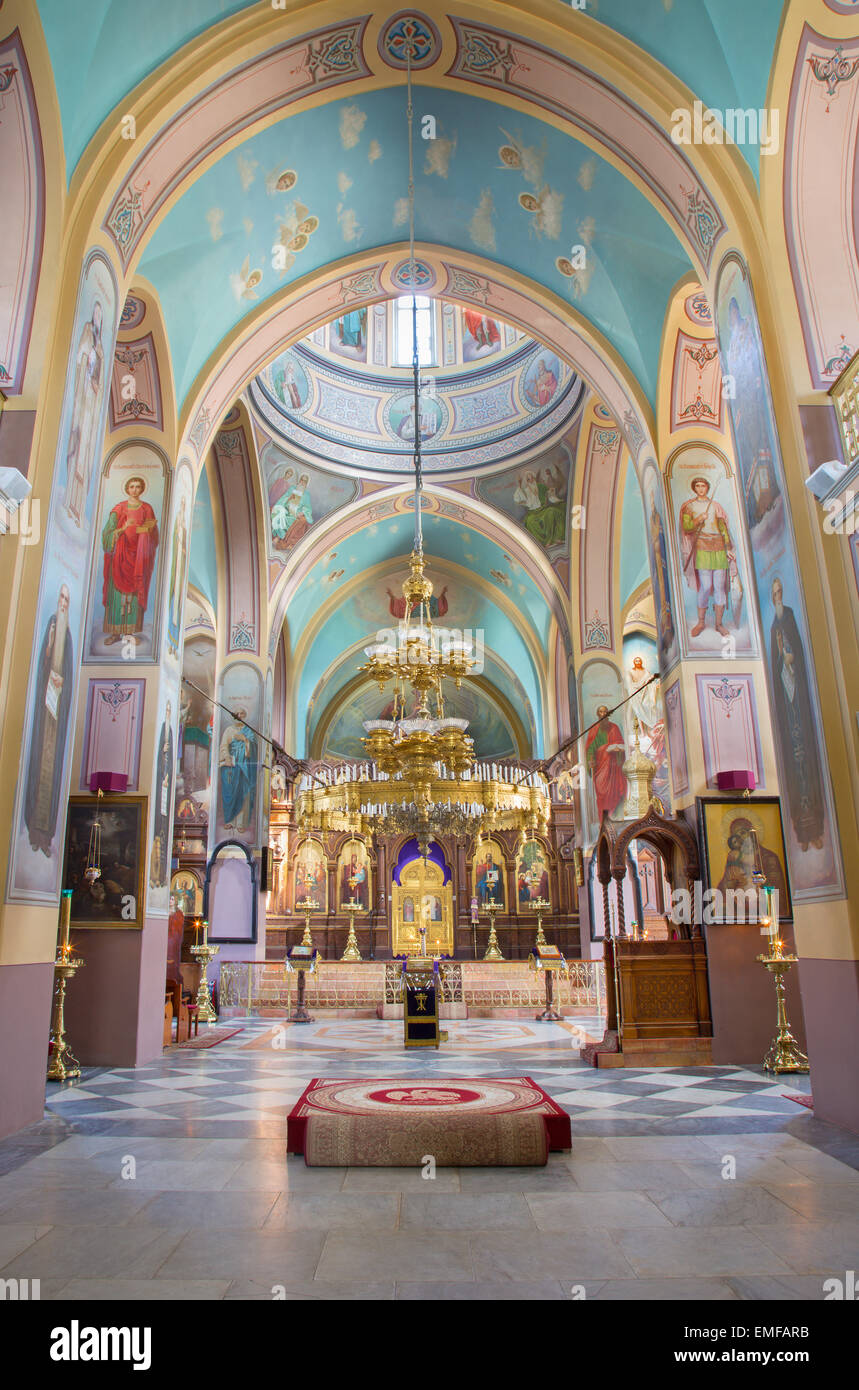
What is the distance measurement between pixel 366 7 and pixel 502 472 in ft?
32.7

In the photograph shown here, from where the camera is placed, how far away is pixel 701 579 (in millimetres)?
9352

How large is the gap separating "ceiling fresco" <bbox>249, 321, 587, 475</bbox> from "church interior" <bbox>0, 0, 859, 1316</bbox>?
119cm

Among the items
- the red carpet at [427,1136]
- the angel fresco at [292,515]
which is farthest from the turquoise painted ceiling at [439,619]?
the red carpet at [427,1136]

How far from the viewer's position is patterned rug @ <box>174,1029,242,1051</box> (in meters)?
9.79

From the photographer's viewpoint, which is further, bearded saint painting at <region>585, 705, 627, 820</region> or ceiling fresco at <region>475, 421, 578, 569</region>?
ceiling fresco at <region>475, 421, 578, 569</region>

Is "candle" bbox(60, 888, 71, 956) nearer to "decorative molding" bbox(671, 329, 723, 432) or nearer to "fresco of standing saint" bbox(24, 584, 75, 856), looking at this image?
"fresco of standing saint" bbox(24, 584, 75, 856)

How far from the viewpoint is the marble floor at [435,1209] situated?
3.02 metres

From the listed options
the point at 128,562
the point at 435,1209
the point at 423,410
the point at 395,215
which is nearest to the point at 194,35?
the point at 395,215

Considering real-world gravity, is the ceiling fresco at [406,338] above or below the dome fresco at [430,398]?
above

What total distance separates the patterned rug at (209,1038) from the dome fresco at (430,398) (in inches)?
408

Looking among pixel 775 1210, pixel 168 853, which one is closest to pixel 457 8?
pixel 168 853

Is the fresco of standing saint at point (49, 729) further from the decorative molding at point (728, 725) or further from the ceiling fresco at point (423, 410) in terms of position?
the ceiling fresco at point (423, 410)

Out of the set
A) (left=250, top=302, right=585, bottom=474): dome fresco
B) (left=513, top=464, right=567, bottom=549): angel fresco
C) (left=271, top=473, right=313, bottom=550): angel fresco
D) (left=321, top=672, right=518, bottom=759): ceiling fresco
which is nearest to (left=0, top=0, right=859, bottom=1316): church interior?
(left=271, top=473, right=313, bottom=550): angel fresco
